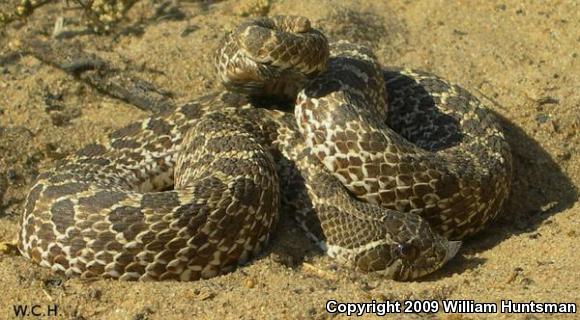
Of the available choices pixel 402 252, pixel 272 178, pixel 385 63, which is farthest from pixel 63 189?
pixel 385 63

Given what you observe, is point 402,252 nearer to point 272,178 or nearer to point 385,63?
point 272,178

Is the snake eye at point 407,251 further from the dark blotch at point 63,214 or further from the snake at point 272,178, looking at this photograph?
the dark blotch at point 63,214

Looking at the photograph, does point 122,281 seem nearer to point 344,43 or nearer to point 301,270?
point 301,270

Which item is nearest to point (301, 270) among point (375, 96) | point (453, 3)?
point (375, 96)

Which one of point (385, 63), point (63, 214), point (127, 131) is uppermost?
point (385, 63)

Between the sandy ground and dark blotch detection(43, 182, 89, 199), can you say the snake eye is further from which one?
dark blotch detection(43, 182, 89, 199)
